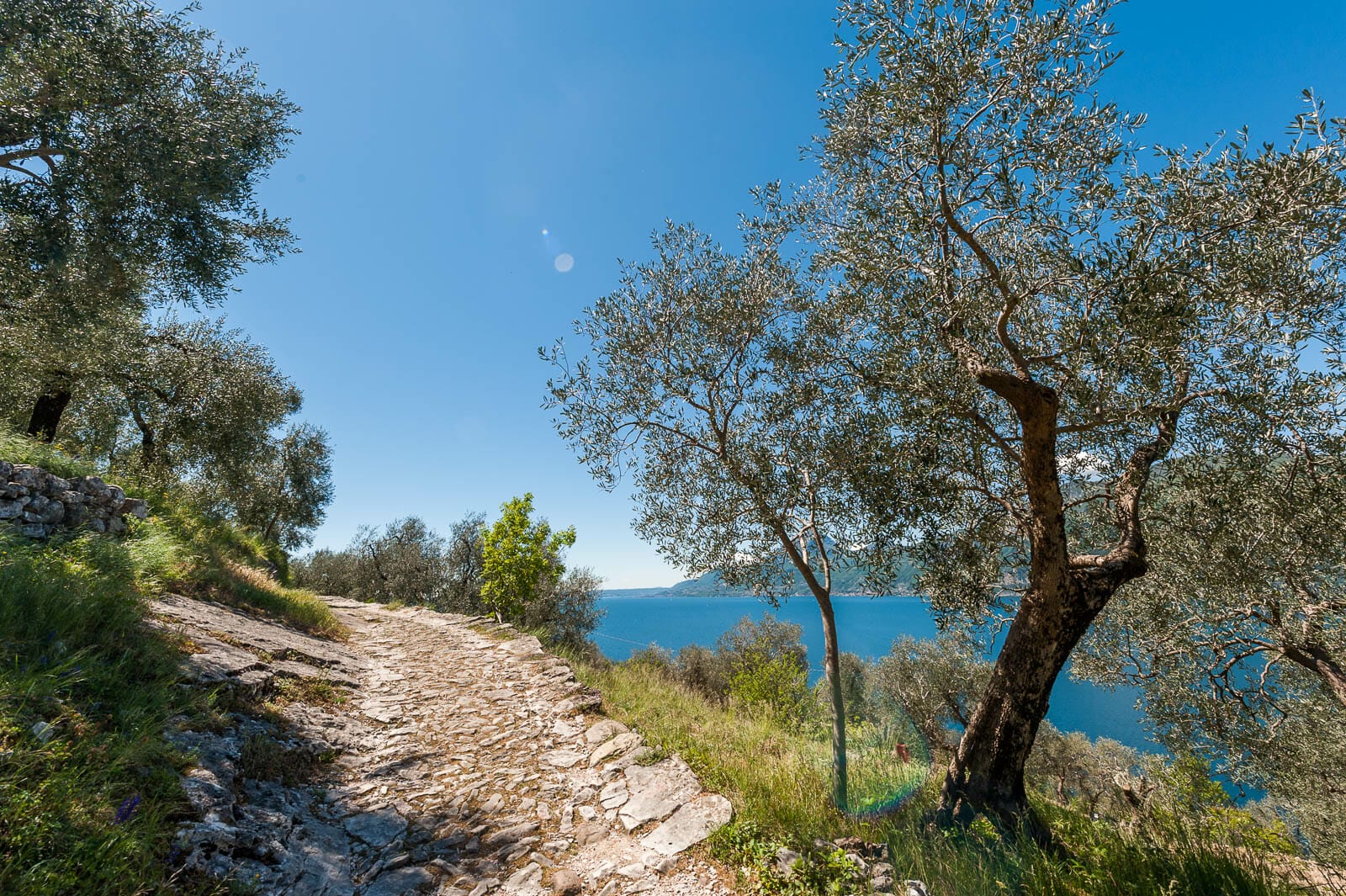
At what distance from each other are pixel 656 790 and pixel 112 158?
13814 mm

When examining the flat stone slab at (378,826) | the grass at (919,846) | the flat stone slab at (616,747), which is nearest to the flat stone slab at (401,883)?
the flat stone slab at (378,826)

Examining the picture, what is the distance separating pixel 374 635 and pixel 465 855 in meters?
12.3

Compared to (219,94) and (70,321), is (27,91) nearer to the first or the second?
(219,94)

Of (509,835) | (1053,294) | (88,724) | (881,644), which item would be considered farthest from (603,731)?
(881,644)

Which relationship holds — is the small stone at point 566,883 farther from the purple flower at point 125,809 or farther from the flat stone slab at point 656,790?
the purple flower at point 125,809

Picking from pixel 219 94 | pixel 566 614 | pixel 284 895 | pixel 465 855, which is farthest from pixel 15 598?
pixel 566 614

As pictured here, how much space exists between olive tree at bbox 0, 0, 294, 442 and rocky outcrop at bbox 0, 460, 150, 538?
3568 mm

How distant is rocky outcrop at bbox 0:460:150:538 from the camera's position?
7301mm

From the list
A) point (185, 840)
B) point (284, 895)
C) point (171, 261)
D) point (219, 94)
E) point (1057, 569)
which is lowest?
point (284, 895)

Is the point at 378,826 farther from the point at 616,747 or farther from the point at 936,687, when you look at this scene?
the point at 936,687

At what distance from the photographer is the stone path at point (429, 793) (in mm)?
4398

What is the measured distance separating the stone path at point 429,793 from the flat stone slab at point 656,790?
2 centimetres

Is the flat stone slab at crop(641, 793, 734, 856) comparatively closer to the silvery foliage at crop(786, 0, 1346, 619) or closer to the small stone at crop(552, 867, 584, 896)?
the small stone at crop(552, 867, 584, 896)

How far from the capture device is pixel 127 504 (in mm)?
9945
